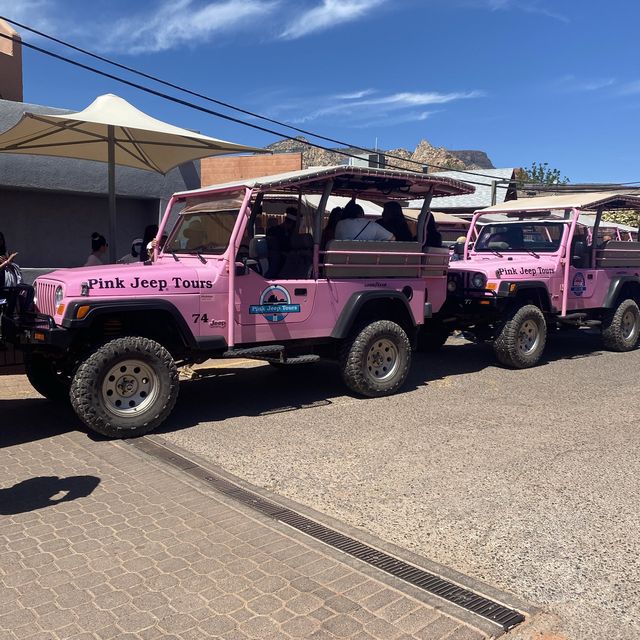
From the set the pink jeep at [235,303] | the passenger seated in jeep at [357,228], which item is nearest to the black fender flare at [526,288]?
the pink jeep at [235,303]

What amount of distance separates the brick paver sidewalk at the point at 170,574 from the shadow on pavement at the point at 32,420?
1152mm

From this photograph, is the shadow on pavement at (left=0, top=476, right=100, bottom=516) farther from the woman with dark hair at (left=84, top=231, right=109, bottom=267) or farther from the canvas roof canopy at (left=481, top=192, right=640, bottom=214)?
the canvas roof canopy at (left=481, top=192, right=640, bottom=214)

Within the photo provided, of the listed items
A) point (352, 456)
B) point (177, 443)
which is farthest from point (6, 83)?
point (352, 456)

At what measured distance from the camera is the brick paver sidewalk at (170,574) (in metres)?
3.04

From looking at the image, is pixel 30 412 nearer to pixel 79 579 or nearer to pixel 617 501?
pixel 79 579

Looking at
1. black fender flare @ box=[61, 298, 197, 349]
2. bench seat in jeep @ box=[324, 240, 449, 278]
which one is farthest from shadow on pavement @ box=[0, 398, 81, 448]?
bench seat in jeep @ box=[324, 240, 449, 278]

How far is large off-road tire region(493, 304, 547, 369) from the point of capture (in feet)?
29.6

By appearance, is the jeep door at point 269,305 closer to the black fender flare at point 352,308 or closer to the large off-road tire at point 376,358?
the black fender flare at point 352,308

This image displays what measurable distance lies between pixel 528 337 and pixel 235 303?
15.7ft

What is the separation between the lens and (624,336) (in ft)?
36.0

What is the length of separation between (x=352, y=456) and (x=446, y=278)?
3696 mm

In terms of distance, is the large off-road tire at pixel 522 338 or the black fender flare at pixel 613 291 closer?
the large off-road tire at pixel 522 338

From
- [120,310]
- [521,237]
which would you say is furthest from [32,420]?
[521,237]

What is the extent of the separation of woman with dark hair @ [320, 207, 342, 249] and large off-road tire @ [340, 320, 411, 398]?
105 cm
